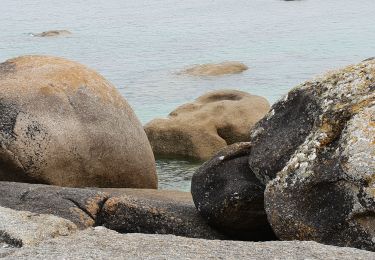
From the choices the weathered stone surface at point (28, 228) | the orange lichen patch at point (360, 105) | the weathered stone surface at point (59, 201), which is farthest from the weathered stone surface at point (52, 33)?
the orange lichen patch at point (360, 105)

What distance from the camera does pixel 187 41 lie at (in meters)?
37.9

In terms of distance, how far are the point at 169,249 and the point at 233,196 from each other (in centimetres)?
200

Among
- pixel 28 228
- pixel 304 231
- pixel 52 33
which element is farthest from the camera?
pixel 52 33

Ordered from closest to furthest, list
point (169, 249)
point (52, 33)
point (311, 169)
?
1. point (169, 249)
2. point (311, 169)
3. point (52, 33)

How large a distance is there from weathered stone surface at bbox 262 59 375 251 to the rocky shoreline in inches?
0.4

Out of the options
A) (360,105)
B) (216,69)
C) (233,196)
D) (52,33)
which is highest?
(360,105)

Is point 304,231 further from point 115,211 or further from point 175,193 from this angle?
point 175,193

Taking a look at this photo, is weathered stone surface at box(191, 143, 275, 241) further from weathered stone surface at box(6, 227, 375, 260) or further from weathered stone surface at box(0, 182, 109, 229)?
weathered stone surface at box(6, 227, 375, 260)

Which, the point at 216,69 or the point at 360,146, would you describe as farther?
the point at 216,69

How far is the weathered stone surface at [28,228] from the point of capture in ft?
22.0

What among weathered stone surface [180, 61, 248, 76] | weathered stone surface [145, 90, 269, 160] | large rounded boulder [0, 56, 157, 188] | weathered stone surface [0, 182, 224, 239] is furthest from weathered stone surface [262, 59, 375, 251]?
weathered stone surface [180, 61, 248, 76]

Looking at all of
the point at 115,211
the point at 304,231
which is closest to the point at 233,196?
the point at 304,231

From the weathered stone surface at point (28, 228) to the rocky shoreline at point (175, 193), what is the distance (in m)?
0.02

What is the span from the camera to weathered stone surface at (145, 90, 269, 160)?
16.0 meters
